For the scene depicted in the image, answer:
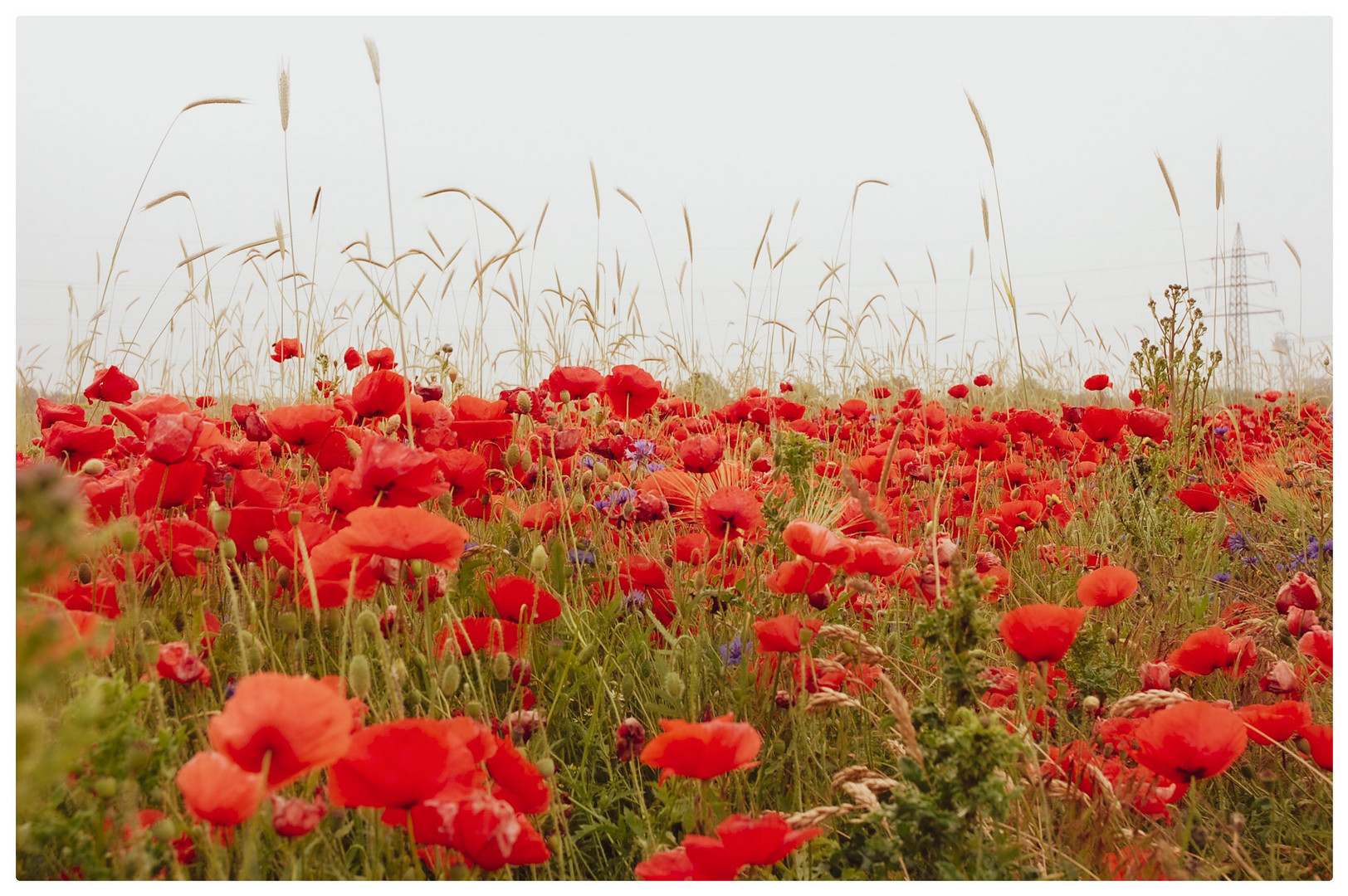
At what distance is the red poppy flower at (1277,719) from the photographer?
1161 millimetres

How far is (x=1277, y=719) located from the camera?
3.80ft

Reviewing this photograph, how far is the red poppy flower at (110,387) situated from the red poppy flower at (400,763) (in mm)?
1641

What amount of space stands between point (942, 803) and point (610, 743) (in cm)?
63

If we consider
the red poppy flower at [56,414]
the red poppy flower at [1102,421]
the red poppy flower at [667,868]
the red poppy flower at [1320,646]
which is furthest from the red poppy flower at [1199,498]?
the red poppy flower at [56,414]

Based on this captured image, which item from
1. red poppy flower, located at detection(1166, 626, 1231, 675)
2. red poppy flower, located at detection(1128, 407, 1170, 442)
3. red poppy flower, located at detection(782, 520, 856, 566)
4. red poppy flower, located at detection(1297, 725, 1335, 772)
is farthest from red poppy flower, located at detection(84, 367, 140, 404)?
red poppy flower, located at detection(1128, 407, 1170, 442)

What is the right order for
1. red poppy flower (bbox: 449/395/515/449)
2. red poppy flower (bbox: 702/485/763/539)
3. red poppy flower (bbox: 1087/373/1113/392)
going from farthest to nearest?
red poppy flower (bbox: 1087/373/1113/392)
red poppy flower (bbox: 449/395/515/449)
red poppy flower (bbox: 702/485/763/539)

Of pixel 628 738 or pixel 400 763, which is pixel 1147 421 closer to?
pixel 628 738

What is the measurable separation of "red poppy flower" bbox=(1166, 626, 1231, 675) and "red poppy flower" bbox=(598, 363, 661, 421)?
113 centimetres

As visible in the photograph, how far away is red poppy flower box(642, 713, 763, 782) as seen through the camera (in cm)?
85

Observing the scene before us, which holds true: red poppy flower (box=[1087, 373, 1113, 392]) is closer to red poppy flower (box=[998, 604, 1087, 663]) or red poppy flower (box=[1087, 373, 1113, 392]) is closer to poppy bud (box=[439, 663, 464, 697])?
red poppy flower (box=[998, 604, 1087, 663])

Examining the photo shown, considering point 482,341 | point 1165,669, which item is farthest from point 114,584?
point 482,341

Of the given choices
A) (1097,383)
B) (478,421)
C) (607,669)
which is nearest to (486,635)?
(607,669)

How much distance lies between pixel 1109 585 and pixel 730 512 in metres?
0.68

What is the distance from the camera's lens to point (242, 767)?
2.12 feet
